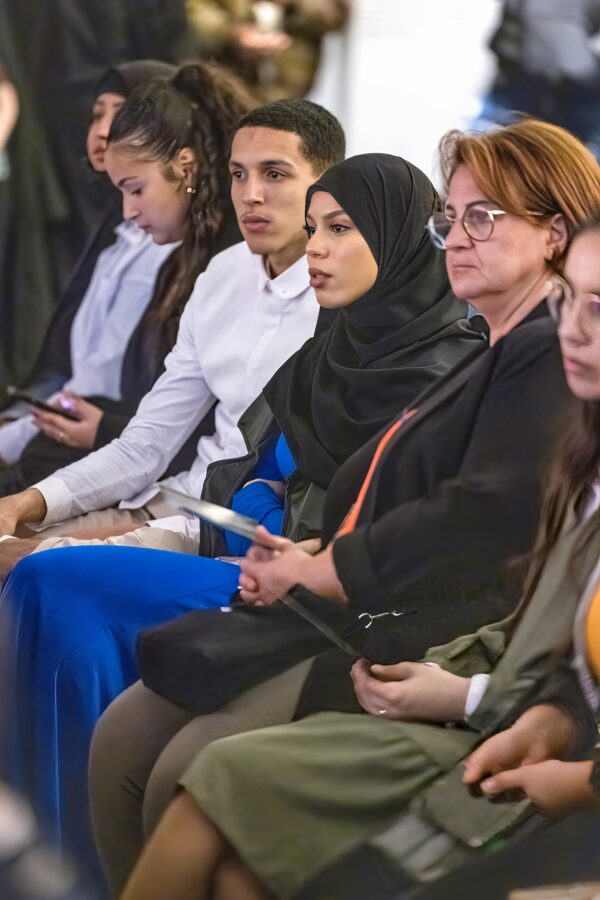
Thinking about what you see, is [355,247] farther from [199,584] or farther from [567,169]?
[199,584]

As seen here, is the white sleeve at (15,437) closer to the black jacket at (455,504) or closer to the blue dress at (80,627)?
the blue dress at (80,627)

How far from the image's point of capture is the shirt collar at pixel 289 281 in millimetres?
1524

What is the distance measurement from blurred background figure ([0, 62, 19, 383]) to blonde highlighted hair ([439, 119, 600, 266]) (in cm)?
75

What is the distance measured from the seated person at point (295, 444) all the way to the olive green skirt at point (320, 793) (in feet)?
0.73

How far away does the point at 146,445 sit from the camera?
171 cm

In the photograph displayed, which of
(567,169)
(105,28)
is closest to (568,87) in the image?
(567,169)

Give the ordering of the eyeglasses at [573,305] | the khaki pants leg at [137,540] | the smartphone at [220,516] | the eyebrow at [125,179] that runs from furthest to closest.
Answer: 1. the eyebrow at [125,179]
2. the khaki pants leg at [137,540]
3. the smartphone at [220,516]
4. the eyeglasses at [573,305]

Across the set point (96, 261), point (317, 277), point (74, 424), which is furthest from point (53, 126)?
point (317, 277)

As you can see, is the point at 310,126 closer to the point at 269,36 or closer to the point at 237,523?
the point at 269,36

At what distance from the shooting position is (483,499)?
1.29 metres

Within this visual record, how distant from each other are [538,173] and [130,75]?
26.8 inches

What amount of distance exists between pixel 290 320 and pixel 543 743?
600mm

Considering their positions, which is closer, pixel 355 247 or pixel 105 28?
pixel 355 247

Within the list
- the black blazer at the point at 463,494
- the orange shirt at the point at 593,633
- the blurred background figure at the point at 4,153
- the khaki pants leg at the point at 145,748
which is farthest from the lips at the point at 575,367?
the blurred background figure at the point at 4,153
